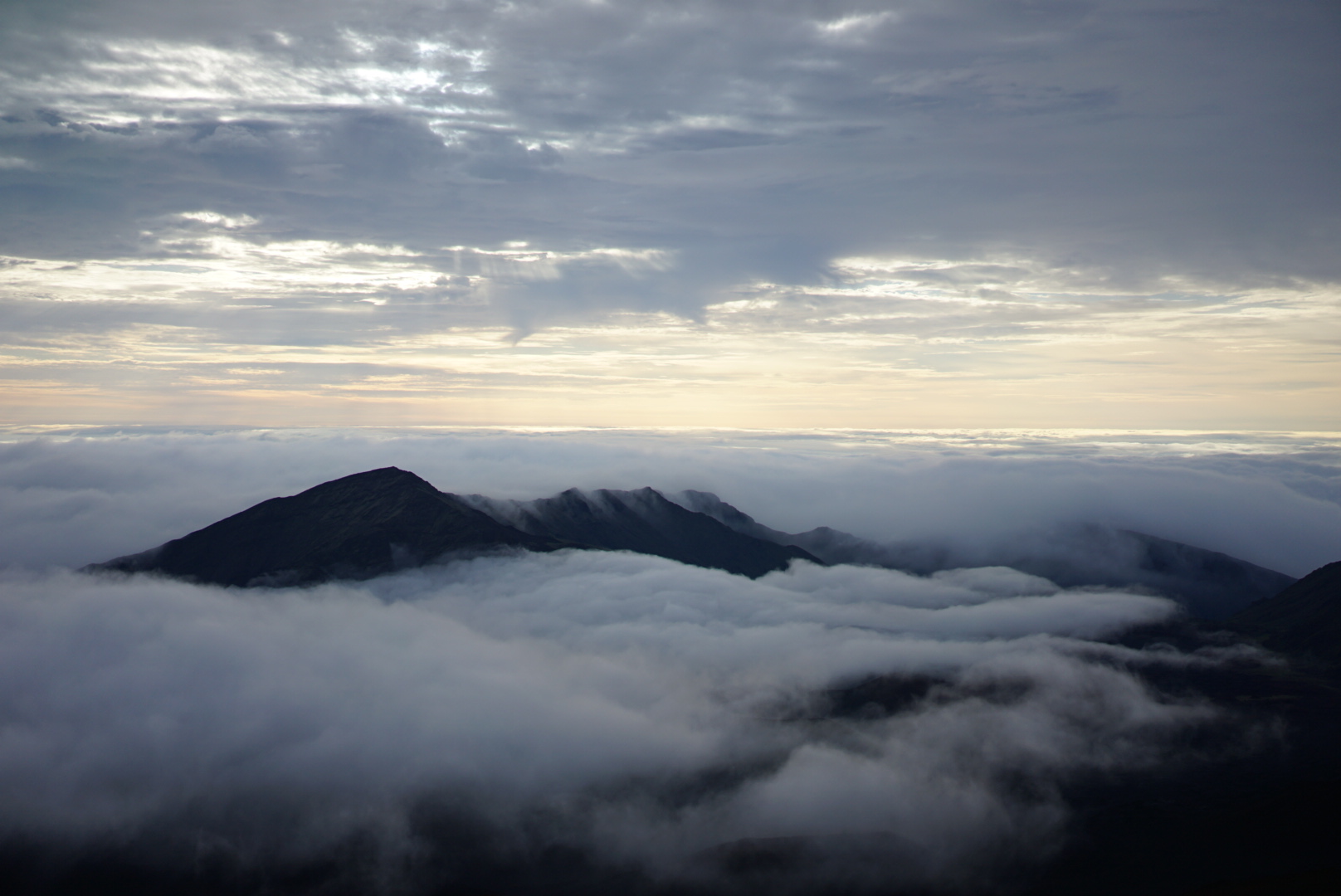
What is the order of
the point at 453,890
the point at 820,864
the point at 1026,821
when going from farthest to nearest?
1. the point at 1026,821
2. the point at 820,864
3. the point at 453,890

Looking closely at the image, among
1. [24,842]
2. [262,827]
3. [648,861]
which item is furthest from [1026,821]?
[24,842]

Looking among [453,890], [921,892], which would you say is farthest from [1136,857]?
[453,890]

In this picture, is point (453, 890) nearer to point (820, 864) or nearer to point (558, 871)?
point (558, 871)

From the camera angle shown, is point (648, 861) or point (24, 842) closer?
point (648, 861)

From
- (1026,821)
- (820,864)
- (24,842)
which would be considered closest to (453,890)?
(820,864)

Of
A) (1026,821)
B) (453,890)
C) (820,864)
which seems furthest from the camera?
(1026,821)

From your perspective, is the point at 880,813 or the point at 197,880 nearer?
the point at 197,880

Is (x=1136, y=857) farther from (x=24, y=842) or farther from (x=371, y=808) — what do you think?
(x=24, y=842)
